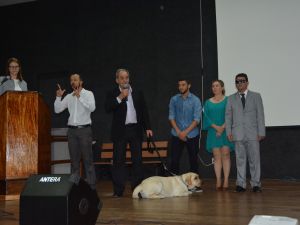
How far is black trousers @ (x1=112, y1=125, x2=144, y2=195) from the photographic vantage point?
16.6 ft

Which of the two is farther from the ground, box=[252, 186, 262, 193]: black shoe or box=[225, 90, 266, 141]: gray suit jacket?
box=[225, 90, 266, 141]: gray suit jacket

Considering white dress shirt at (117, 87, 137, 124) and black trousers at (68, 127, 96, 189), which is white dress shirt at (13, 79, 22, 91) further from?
white dress shirt at (117, 87, 137, 124)

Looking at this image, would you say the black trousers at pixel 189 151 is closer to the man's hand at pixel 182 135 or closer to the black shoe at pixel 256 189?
the man's hand at pixel 182 135

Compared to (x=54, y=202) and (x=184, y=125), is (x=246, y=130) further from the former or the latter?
(x=54, y=202)

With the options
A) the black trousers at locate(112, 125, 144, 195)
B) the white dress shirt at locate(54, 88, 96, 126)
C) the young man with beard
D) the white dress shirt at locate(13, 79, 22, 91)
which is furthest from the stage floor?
the white dress shirt at locate(13, 79, 22, 91)

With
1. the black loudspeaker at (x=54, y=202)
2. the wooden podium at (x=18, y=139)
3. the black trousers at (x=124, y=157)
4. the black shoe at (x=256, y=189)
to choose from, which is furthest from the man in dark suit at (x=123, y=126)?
the black loudspeaker at (x=54, y=202)

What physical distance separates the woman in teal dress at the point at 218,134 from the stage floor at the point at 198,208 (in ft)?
1.21

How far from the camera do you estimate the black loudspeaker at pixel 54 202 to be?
2.15 meters

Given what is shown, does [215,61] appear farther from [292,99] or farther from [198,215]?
[198,215]

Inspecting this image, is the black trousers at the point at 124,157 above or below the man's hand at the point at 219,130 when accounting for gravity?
below

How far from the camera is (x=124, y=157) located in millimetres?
5113

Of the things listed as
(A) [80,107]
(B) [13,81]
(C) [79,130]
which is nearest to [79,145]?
(C) [79,130]

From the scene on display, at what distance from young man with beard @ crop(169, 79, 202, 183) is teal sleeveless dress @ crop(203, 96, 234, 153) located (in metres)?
0.13

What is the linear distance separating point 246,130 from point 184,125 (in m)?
0.88
